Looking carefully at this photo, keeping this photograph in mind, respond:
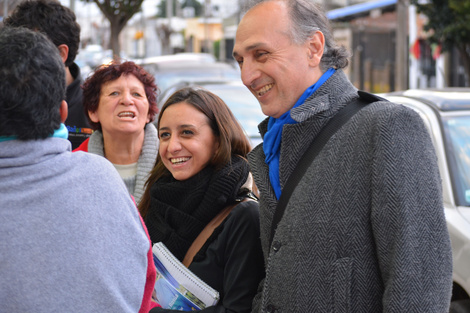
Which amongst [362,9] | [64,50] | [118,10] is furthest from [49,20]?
[362,9]

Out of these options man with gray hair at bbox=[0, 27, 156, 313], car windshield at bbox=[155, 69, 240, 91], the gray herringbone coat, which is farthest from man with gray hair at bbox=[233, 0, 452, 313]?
car windshield at bbox=[155, 69, 240, 91]

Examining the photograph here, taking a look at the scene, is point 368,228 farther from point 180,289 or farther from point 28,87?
point 28,87

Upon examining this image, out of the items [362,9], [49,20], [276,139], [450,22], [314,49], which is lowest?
[276,139]

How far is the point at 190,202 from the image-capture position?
258cm

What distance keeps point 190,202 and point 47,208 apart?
3.30ft

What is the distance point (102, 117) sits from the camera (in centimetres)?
357

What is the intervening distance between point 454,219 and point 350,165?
2.23 m

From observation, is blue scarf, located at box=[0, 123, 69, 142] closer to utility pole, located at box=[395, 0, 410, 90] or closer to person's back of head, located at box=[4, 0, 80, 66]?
person's back of head, located at box=[4, 0, 80, 66]

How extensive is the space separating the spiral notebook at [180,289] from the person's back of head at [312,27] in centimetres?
91

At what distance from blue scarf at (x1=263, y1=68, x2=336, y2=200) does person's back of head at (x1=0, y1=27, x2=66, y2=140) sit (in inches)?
32.0

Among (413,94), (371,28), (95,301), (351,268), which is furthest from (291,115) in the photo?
(371,28)

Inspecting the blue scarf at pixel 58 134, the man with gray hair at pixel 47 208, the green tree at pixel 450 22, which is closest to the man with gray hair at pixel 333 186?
the man with gray hair at pixel 47 208

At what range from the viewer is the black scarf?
255cm

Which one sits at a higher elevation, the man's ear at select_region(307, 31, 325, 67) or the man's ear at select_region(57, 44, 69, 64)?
the man's ear at select_region(57, 44, 69, 64)
